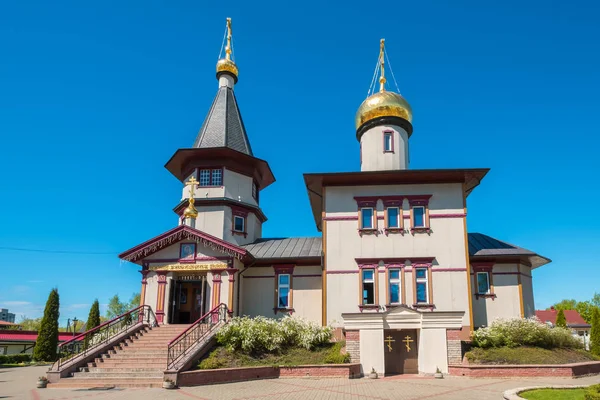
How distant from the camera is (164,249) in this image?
21.2 metres

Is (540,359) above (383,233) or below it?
below

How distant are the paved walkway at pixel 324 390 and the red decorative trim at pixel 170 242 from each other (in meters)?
6.82

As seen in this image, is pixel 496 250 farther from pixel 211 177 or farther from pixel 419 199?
pixel 211 177

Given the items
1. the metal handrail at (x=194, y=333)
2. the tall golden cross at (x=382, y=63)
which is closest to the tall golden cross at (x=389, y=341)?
the metal handrail at (x=194, y=333)

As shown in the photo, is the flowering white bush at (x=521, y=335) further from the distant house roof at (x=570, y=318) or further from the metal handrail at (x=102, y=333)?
the distant house roof at (x=570, y=318)

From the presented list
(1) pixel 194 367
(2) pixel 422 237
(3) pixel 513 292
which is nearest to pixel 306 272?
(2) pixel 422 237

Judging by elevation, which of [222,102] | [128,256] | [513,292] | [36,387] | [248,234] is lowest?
[36,387]

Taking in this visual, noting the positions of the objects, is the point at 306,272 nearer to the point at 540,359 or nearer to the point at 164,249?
the point at 164,249

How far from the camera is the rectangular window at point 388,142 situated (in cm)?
2383

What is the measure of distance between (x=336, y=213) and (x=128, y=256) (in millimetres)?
9900

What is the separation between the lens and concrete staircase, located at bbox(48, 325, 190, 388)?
14.5 metres

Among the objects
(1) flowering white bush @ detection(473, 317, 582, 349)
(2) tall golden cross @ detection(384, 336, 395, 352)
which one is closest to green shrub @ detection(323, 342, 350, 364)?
(2) tall golden cross @ detection(384, 336, 395, 352)

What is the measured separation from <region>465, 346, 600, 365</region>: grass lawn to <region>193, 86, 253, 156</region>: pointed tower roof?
606 inches

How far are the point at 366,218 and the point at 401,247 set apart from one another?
80.9 inches
